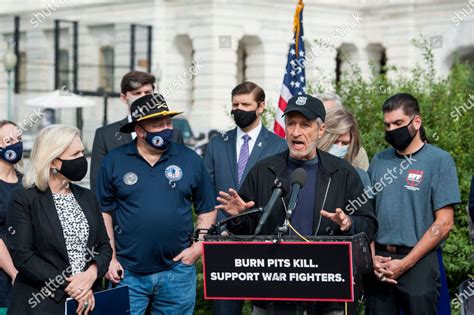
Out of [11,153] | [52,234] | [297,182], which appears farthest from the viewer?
[11,153]

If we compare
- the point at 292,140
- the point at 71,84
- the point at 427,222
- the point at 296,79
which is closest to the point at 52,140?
the point at 292,140

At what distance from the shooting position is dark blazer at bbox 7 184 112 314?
6.11 metres

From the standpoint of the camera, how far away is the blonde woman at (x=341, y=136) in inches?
293

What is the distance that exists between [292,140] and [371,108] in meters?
4.85

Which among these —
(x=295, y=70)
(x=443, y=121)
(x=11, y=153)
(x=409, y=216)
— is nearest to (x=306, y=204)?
Result: (x=409, y=216)

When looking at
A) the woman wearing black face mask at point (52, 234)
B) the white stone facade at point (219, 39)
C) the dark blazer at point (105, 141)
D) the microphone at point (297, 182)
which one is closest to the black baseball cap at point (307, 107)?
the microphone at point (297, 182)

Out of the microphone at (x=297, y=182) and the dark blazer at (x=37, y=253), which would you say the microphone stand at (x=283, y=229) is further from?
the dark blazer at (x=37, y=253)

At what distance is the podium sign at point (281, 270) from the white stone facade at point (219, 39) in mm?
31346

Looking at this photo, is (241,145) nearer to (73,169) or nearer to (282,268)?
(73,169)

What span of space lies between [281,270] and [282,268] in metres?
0.01

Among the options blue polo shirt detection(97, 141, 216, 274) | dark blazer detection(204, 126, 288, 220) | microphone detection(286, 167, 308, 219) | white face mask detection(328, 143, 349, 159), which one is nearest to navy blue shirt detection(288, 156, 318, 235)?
microphone detection(286, 167, 308, 219)

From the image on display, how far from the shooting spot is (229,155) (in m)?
8.28

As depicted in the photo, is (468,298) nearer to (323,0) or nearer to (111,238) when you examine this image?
(111,238)

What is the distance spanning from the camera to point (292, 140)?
5.95 m
